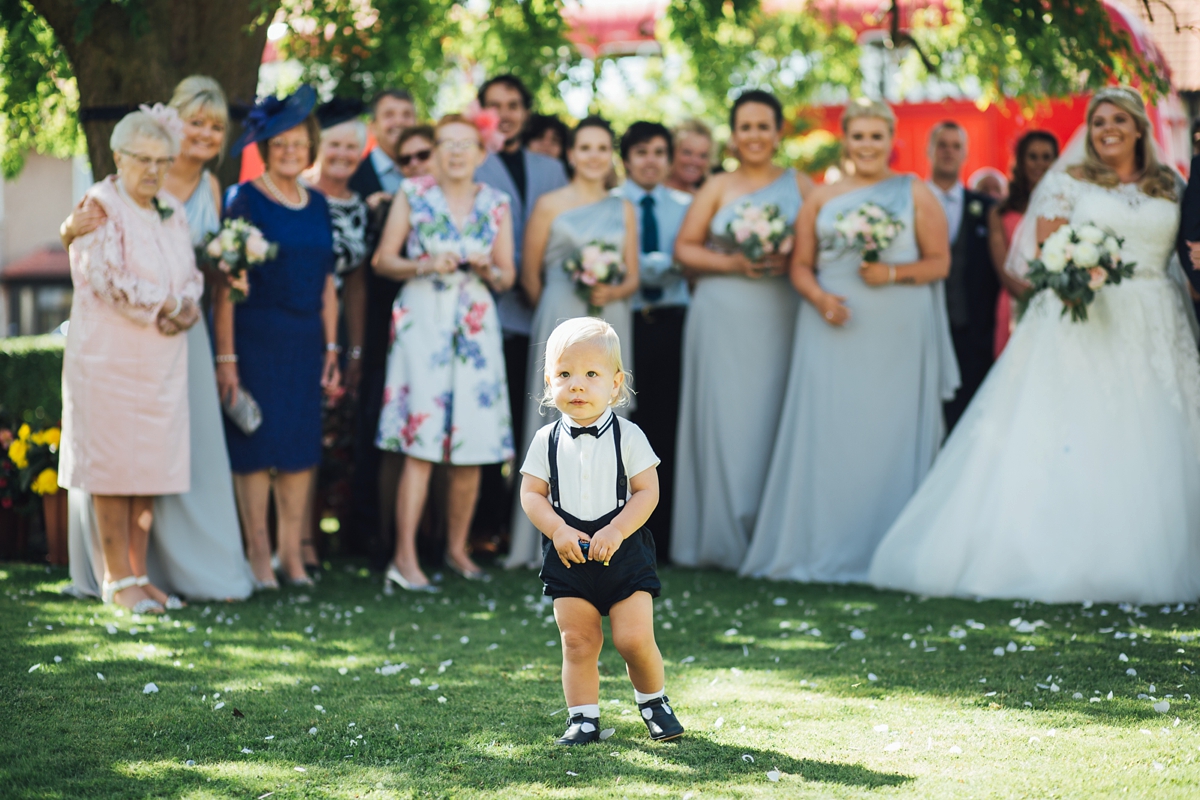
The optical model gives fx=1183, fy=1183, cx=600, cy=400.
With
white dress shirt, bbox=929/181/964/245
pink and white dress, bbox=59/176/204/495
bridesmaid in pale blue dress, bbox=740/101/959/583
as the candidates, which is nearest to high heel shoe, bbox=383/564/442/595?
pink and white dress, bbox=59/176/204/495

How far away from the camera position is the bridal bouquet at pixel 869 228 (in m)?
7.02

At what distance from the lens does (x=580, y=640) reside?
367cm

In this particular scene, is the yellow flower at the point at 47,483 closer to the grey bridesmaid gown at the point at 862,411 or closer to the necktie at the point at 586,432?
the grey bridesmaid gown at the point at 862,411

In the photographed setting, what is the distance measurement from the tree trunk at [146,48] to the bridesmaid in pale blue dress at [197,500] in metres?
0.45

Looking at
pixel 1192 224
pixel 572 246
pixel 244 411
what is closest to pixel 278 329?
pixel 244 411

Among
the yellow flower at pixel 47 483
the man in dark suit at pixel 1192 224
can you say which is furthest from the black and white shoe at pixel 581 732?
the yellow flower at pixel 47 483

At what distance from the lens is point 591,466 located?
146 inches

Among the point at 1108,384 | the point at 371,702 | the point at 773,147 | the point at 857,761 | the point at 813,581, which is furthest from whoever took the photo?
the point at 773,147

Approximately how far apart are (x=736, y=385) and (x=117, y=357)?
3772 mm

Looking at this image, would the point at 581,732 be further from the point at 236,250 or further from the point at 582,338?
the point at 236,250

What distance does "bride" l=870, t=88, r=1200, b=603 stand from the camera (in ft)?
20.2

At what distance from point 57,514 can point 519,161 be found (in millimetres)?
3816

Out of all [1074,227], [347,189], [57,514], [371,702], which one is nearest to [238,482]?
[57,514]

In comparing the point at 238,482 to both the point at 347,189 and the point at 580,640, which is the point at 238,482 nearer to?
the point at 347,189
